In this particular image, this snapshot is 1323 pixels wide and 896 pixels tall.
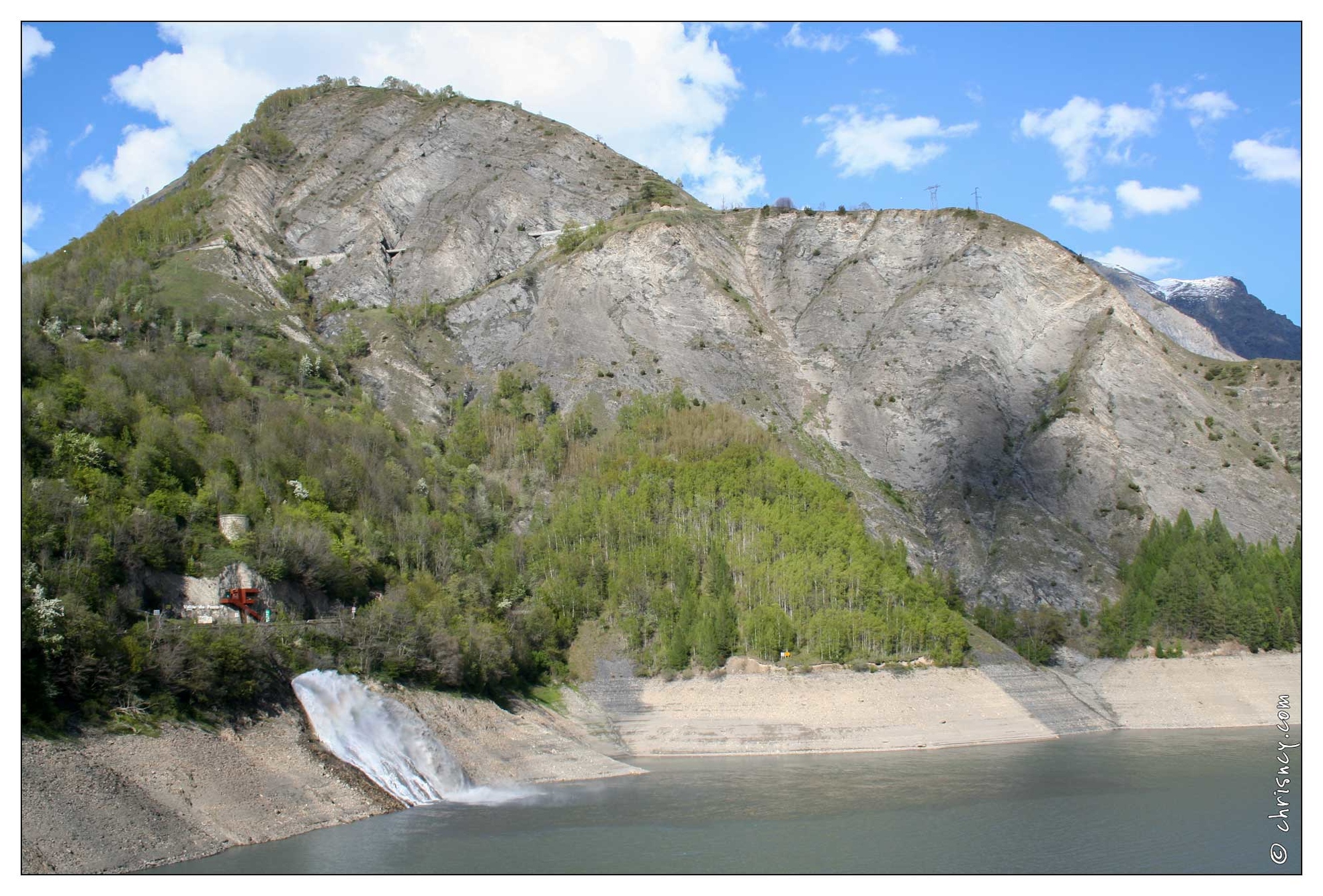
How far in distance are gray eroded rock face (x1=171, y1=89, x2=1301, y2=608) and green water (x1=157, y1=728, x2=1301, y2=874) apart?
139 feet

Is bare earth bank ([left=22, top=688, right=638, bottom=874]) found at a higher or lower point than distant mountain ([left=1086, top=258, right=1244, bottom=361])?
lower

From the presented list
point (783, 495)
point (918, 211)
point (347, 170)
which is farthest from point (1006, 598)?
point (347, 170)

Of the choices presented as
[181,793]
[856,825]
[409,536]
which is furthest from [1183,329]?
[181,793]

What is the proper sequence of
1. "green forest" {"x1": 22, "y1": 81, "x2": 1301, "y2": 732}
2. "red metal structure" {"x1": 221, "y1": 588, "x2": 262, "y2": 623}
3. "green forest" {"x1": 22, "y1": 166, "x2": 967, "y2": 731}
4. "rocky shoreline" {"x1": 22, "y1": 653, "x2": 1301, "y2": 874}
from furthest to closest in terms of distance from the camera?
1. "red metal structure" {"x1": 221, "y1": 588, "x2": 262, "y2": 623}
2. "green forest" {"x1": 22, "y1": 81, "x2": 1301, "y2": 732}
3. "green forest" {"x1": 22, "y1": 166, "x2": 967, "y2": 731}
4. "rocky shoreline" {"x1": 22, "y1": 653, "x2": 1301, "y2": 874}

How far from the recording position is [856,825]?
43.4 meters

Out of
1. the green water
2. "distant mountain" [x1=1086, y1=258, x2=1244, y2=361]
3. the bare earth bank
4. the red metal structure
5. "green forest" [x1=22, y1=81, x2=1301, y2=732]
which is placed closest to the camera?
the bare earth bank

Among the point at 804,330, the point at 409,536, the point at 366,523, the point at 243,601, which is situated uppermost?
the point at 804,330

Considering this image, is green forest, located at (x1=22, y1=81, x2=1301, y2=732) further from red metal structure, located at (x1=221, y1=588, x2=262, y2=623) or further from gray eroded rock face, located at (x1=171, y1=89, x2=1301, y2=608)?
gray eroded rock face, located at (x1=171, y1=89, x2=1301, y2=608)

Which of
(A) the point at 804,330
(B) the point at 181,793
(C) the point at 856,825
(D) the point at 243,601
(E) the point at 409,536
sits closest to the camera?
(B) the point at 181,793

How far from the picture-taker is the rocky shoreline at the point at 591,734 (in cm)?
3619

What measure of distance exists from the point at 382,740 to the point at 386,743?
0.25m

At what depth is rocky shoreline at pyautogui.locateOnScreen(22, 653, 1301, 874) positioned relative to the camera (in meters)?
36.2

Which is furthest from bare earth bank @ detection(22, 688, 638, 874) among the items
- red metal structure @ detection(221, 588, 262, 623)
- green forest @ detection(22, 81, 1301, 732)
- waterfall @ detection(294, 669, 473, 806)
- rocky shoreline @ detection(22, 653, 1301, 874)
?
red metal structure @ detection(221, 588, 262, 623)

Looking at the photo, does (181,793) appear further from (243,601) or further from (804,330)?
(804,330)
